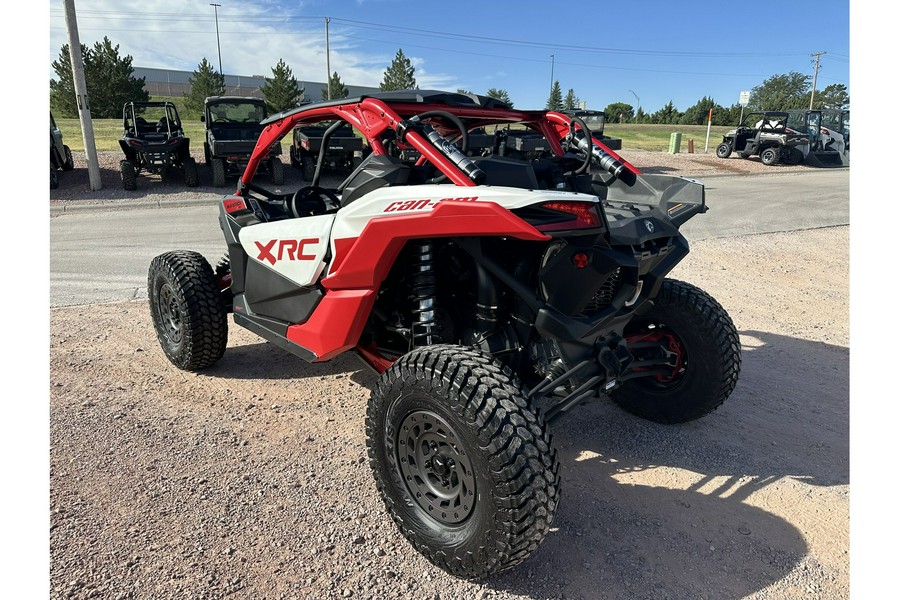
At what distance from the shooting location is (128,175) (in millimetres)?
13688

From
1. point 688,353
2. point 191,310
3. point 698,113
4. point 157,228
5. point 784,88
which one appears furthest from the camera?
point 784,88

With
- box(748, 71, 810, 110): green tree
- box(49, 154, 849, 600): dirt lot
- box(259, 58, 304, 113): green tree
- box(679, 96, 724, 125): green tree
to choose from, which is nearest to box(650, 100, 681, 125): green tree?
box(679, 96, 724, 125): green tree

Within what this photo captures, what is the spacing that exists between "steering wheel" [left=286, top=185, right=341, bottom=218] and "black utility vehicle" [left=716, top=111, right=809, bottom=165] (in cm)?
2351

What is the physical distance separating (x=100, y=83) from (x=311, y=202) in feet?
122

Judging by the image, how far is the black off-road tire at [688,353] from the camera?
3.37 metres

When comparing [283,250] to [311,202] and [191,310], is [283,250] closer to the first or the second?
[311,202]

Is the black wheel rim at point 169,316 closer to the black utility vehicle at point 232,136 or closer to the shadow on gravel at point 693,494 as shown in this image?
the shadow on gravel at point 693,494

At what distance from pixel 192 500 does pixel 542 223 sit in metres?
2.18

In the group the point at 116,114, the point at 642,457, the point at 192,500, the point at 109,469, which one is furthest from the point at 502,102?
the point at 116,114

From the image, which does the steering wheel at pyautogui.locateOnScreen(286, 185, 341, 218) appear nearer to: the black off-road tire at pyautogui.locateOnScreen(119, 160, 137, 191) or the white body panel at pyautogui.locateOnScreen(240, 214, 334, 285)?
the white body panel at pyautogui.locateOnScreen(240, 214, 334, 285)

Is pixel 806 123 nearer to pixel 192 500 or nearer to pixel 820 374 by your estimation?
pixel 820 374

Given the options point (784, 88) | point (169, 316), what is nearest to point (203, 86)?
point (169, 316)

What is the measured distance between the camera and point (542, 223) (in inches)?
88.0

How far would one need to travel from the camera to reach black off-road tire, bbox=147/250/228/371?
4.06m
